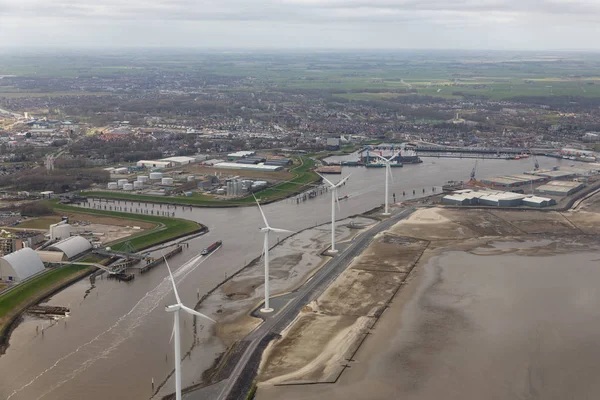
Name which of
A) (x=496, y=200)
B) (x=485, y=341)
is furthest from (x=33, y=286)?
(x=496, y=200)

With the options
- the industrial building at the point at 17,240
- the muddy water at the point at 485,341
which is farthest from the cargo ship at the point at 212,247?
the muddy water at the point at 485,341

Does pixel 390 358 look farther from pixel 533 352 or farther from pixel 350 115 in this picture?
pixel 350 115

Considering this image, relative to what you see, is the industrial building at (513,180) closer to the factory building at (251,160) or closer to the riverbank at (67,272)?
the factory building at (251,160)

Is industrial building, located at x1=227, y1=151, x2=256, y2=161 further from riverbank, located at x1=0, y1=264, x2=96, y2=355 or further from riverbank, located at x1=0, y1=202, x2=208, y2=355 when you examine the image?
riverbank, located at x1=0, y1=264, x2=96, y2=355

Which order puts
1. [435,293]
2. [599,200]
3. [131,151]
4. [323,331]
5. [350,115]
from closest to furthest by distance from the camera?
[323,331] → [435,293] → [599,200] → [131,151] → [350,115]

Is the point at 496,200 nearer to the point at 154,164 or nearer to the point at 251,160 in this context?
the point at 251,160

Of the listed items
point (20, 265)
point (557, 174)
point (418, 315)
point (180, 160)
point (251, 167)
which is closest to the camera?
point (418, 315)

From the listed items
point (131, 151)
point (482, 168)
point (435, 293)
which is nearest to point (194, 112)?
point (131, 151)
